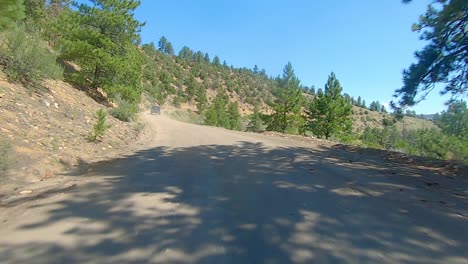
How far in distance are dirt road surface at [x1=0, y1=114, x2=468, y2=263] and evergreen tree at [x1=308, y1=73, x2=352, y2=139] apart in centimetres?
3029

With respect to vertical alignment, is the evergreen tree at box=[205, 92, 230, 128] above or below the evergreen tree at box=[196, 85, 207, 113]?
below

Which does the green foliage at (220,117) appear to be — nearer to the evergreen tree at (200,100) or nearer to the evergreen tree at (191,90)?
the evergreen tree at (200,100)

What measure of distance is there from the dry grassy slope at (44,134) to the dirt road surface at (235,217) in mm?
669

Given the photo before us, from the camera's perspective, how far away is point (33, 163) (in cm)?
718

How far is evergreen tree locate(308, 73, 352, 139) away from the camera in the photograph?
125 ft

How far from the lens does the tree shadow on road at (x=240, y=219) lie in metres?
3.76

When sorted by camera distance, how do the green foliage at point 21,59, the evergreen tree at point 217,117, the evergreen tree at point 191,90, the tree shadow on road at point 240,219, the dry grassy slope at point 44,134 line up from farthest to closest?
1. the evergreen tree at point 191,90
2. the evergreen tree at point 217,117
3. the green foliage at point 21,59
4. the dry grassy slope at point 44,134
5. the tree shadow on road at point 240,219

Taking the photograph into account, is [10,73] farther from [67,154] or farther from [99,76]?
[99,76]

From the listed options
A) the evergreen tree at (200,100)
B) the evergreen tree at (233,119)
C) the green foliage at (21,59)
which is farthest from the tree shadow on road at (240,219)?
the evergreen tree at (200,100)

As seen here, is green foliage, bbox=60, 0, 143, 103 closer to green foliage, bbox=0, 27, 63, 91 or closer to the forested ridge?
the forested ridge

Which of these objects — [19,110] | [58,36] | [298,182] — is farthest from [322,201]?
[58,36]

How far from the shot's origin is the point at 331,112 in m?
38.3

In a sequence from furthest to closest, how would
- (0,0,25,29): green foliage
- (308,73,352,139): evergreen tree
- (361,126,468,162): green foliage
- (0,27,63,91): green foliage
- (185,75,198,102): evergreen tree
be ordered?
(185,75,198,102): evergreen tree, (308,73,352,139): evergreen tree, (361,126,468,162): green foliage, (0,27,63,91): green foliage, (0,0,25,29): green foliage

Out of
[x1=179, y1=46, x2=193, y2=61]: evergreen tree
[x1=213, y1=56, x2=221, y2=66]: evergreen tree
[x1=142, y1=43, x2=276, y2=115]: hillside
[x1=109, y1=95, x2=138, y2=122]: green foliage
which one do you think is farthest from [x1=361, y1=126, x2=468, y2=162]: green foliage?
[x1=179, y1=46, x2=193, y2=61]: evergreen tree
